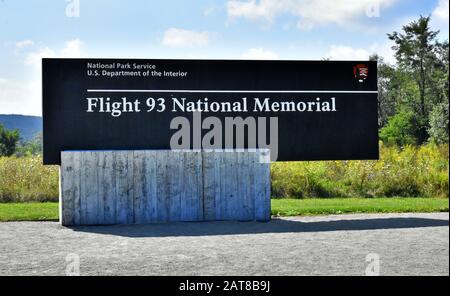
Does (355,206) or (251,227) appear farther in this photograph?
(355,206)

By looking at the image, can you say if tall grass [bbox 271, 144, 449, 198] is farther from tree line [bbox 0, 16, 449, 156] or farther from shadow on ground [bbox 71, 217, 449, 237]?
tree line [bbox 0, 16, 449, 156]

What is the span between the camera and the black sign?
44.0ft

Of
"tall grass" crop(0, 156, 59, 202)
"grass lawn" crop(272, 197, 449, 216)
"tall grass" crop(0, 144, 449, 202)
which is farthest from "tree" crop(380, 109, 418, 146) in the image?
"tall grass" crop(0, 156, 59, 202)

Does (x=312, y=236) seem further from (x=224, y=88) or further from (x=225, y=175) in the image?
(x=224, y=88)

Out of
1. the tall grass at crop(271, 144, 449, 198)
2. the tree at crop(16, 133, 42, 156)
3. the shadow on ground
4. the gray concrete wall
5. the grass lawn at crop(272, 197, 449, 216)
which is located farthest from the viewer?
the tree at crop(16, 133, 42, 156)

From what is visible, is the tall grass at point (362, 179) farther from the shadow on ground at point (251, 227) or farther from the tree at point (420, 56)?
the tree at point (420, 56)

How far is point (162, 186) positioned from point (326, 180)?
29.3 feet

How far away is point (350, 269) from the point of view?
24.3 feet

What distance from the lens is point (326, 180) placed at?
20328 mm

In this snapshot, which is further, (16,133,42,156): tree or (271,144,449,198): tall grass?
(16,133,42,156): tree

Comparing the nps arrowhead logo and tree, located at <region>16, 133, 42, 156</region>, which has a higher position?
the nps arrowhead logo

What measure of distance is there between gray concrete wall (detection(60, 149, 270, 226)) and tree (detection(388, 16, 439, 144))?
39470 mm

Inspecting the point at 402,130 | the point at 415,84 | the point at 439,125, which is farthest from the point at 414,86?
the point at 439,125

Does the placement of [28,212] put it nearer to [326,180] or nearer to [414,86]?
[326,180]
